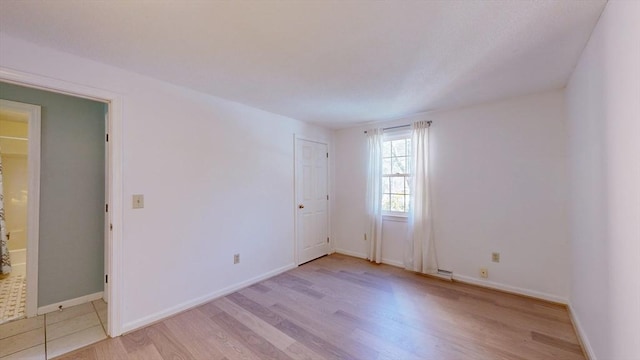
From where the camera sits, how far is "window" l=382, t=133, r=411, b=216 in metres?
3.81

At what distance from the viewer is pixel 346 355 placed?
6.15 feet

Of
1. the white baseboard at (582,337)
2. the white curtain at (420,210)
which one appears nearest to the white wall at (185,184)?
the white curtain at (420,210)

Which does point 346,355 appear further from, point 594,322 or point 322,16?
Result: point 322,16

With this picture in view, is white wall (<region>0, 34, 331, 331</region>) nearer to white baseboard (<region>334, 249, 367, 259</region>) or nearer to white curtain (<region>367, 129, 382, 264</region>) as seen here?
white baseboard (<region>334, 249, 367, 259</region>)

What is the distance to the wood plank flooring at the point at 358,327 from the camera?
6.23ft

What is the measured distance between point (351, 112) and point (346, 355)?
2799mm

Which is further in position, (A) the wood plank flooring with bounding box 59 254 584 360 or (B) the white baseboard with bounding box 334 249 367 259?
(B) the white baseboard with bounding box 334 249 367 259

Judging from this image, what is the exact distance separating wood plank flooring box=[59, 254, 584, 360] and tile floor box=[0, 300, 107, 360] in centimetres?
19

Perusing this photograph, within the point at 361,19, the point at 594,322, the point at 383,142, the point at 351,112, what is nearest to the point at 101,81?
the point at 361,19

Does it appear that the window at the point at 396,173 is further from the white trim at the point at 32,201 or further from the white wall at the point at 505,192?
the white trim at the point at 32,201

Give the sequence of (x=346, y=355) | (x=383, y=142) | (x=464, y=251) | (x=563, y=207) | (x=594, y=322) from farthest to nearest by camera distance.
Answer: (x=383, y=142) → (x=464, y=251) → (x=563, y=207) → (x=346, y=355) → (x=594, y=322)

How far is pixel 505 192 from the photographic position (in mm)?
2943

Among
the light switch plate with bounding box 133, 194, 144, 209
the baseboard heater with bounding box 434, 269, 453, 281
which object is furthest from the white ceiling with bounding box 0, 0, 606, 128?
the baseboard heater with bounding box 434, 269, 453, 281

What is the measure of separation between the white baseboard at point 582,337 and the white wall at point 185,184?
312 cm
